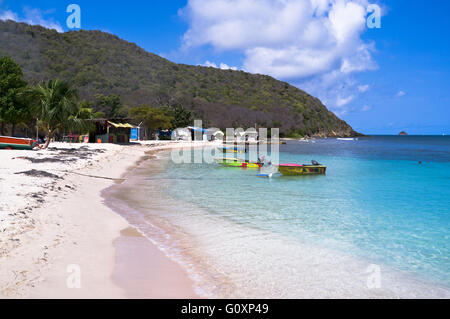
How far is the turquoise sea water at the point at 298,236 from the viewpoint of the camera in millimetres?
5715

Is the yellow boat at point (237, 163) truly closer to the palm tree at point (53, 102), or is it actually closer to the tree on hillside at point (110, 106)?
the palm tree at point (53, 102)

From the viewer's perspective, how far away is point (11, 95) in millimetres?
27609

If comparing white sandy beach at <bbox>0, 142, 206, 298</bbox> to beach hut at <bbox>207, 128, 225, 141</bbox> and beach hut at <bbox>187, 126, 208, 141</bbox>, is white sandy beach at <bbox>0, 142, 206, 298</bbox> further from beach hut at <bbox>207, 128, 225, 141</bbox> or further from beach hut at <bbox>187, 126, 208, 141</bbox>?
beach hut at <bbox>207, 128, 225, 141</bbox>

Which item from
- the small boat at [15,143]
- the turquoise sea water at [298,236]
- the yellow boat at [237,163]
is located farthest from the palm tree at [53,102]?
the yellow boat at [237,163]

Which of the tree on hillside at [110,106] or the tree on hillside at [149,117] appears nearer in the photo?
the tree on hillside at [149,117]

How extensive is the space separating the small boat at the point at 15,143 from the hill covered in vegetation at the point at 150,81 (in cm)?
5027

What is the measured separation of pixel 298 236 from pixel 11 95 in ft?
95.5

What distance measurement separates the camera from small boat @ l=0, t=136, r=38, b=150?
21922 millimetres

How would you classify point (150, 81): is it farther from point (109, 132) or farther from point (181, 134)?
point (109, 132)

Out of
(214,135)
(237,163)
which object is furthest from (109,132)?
(214,135)

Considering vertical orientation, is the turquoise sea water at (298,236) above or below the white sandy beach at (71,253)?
below

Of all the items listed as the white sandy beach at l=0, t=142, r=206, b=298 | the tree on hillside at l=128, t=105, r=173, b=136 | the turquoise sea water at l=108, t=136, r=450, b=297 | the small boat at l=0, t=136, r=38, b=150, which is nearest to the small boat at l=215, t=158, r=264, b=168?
the turquoise sea water at l=108, t=136, r=450, b=297

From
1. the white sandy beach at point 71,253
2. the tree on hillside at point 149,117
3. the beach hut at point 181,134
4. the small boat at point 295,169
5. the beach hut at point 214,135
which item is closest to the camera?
the white sandy beach at point 71,253

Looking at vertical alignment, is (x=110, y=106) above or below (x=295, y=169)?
above
